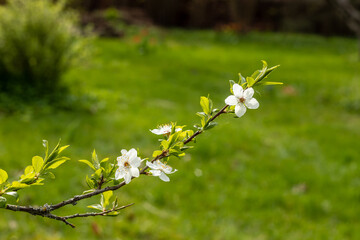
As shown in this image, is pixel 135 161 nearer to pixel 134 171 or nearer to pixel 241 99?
pixel 134 171

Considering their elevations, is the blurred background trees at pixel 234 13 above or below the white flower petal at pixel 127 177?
below

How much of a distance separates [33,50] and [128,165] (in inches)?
250

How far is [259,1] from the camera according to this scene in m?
20.8

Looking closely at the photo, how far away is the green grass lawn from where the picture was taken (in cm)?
407

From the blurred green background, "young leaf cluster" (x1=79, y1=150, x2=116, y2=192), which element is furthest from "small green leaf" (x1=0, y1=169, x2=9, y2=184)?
the blurred green background

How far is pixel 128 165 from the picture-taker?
0.87 metres

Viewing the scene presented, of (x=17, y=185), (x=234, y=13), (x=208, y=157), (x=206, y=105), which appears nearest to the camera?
(x=17, y=185)

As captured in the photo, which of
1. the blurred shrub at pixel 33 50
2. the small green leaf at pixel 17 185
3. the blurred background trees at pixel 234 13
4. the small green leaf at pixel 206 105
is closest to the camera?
the small green leaf at pixel 17 185

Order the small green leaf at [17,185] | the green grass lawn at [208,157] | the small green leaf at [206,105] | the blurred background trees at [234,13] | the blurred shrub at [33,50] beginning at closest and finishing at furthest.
→ 1. the small green leaf at [17,185]
2. the small green leaf at [206,105]
3. the green grass lawn at [208,157]
4. the blurred shrub at [33,50]
5. the blurred background trees at [234,13]

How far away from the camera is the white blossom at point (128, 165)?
85 centimetres

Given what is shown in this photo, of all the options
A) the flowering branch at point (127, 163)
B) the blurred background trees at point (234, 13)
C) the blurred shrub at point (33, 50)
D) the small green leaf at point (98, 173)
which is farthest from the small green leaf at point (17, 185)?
the blurred background trees at point (234, 13)

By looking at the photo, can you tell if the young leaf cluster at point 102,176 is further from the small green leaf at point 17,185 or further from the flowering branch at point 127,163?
the small green leaf at point 17,185

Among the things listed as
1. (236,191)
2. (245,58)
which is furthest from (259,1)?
(236,191)

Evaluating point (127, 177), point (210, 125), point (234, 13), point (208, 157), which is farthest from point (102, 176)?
point (234, 13)
